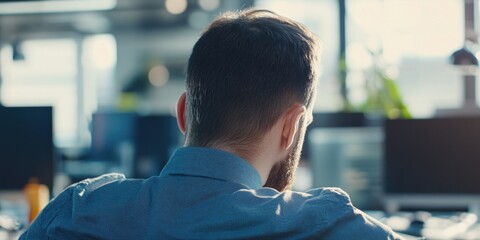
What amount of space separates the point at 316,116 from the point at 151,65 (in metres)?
5.94

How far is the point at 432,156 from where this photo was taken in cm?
328

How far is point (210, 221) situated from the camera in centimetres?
98

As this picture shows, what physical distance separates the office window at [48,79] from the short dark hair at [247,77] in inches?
400

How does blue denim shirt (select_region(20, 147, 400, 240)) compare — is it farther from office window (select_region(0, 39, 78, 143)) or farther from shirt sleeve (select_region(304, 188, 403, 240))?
office window (select_region(0, 39, 78, 143))

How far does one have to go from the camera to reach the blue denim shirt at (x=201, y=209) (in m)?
0.97

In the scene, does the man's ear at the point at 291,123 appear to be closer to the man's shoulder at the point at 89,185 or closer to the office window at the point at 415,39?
the man's shoulder at the point at 89,185

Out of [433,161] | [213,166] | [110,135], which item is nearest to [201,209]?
[213,166]

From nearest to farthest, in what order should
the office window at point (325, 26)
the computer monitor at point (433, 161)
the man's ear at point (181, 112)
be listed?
the man's ear at point (181, 112) → the computer monitor at point (433, 161) → the office window at point (325, 26)

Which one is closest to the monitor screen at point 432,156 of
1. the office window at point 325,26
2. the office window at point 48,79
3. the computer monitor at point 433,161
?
the computer monitor at point 433,161

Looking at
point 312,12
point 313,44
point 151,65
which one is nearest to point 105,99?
point 151,65

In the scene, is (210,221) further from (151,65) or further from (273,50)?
(151,65)

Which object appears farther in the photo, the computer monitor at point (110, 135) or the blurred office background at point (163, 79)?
the computer monitor at point (110, 135)

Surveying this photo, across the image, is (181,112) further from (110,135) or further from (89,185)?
(110,135)

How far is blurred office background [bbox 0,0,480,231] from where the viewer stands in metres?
3.79
